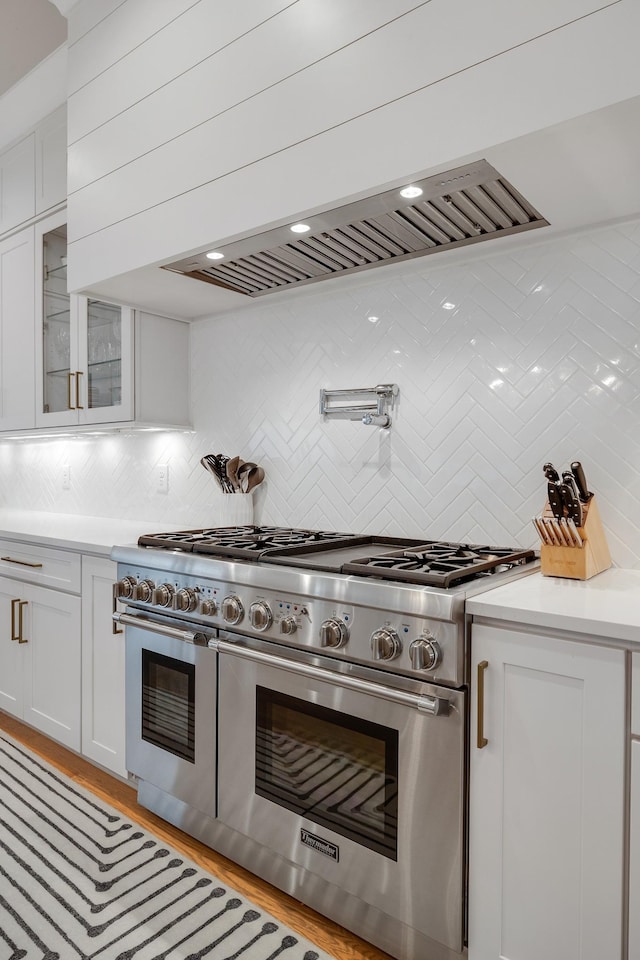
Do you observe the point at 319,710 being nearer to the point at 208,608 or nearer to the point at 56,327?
the point at 208,608

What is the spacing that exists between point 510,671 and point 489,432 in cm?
85

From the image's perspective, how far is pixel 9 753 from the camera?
8.29ft

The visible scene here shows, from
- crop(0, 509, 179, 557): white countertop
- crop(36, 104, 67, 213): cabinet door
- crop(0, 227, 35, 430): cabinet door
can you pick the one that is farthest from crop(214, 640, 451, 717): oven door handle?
crop(36, 104, 67, 213): cabinet door

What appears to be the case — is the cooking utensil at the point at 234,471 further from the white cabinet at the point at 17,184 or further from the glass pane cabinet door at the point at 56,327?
the white cabinet at the point at 17,184

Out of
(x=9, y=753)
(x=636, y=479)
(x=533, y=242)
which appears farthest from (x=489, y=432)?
(x=9, y=753)

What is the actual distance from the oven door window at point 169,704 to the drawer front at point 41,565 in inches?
21.7

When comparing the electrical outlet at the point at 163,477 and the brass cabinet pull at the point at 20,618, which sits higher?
the electrical outlet at the point at 163,477

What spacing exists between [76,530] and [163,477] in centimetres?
45

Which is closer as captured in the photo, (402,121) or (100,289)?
(402,121)

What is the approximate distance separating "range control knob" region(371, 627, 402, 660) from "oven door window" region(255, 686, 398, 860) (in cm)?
18

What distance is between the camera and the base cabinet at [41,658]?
7.84ft

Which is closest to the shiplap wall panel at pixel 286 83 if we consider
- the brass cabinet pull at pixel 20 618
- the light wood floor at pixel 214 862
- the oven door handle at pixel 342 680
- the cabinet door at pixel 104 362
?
the cabinet door at pixel 104 362

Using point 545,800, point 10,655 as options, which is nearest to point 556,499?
point 545,800

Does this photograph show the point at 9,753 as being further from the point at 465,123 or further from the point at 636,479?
the point at 465,123
